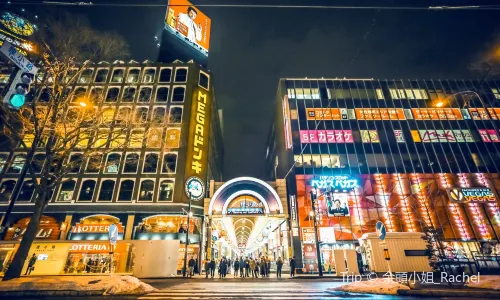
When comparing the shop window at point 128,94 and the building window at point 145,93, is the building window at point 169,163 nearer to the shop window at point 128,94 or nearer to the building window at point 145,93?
the building window at point 145,93

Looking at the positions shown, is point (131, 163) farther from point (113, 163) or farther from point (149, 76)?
point (149, 76)

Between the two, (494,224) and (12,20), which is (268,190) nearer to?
(494,224)

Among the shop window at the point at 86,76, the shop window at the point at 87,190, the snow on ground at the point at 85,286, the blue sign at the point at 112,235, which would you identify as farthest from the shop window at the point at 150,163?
the snow on ground at the point at 85,286

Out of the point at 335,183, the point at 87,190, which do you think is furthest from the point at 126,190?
the point at 335,183

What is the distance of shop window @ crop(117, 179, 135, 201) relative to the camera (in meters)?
26.2

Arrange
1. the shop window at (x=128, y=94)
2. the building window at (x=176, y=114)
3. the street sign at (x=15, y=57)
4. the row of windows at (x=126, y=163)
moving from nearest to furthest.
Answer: the street sign at (x=15, y=57)
the row of windows at (x=126, y=163)
the building window at (x=176, y=114)
the shop window at (x=128, y=94)

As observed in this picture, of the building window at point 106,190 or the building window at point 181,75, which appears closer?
the building window at point 106,190

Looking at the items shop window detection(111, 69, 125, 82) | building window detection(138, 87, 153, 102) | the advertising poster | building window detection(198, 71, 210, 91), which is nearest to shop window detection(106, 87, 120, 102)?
shop window detection(111, 69, 125, 82)

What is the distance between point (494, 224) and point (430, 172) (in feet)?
26.8

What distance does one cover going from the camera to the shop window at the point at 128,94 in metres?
31.5

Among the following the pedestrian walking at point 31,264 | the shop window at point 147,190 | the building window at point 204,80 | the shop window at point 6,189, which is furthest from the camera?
the building window at point 204,80

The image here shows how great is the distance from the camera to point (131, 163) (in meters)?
27.3

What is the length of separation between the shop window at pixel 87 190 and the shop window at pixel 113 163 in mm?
2045

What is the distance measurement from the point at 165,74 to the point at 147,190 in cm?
1763
